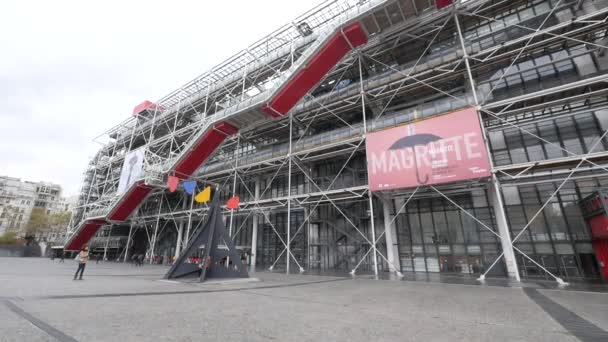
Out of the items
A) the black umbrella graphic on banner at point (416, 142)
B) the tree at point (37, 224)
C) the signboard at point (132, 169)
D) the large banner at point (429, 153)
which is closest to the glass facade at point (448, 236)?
the large banner at point (429, 153)

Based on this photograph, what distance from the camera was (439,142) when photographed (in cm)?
1052

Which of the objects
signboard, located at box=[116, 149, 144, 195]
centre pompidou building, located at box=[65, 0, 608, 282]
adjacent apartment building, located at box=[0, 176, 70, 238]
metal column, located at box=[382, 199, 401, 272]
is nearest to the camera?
centre pompidou building, located at box=[65, 0, 608, 282]

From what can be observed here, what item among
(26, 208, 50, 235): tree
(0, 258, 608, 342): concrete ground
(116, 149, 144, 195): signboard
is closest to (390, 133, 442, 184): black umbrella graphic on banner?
(0, 258, 608, 342): concrete ground

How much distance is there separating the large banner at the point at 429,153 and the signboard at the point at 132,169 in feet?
56.4

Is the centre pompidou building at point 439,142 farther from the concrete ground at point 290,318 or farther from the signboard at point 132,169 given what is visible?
the concrete ground at point 290,318

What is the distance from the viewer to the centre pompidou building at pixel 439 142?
10.1 metres

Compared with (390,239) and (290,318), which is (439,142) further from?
(290,318)

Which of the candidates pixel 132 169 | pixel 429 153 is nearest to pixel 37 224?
pixel 132 169

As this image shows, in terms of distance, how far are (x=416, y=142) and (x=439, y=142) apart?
880mm

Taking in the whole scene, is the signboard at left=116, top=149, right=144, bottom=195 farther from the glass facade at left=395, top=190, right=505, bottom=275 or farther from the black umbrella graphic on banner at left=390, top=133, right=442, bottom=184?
the glass facade at left=395, top=190, right=505, bottom=275

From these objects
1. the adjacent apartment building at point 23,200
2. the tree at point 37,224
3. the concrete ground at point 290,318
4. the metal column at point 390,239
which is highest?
the adjacent apartment building at point 23,200

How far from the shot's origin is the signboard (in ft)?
65.4

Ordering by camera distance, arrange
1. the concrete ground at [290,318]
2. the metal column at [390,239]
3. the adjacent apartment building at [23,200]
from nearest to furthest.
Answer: the concrete ground at [290,318] < the metal column at [390,239] < the adjacent apartment building at [23,200]

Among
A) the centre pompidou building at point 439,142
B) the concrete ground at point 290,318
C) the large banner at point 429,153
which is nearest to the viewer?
the concrete ground at point 290,318
